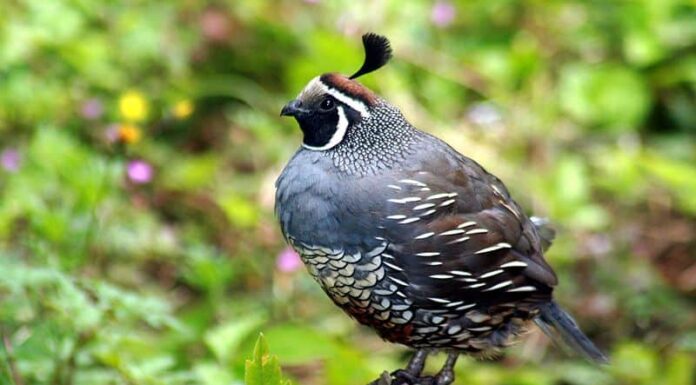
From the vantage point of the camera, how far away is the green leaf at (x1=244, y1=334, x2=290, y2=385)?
229cm

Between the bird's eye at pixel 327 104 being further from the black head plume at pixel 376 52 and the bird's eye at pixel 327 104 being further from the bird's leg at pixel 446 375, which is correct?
the bird's leg at pixel 446 375

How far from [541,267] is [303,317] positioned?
1.82m

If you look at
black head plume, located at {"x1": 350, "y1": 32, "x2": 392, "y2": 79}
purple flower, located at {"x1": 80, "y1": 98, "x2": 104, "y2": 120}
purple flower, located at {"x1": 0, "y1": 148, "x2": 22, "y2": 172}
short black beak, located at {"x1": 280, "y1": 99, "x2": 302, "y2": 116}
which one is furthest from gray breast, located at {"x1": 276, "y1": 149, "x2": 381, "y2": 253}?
purple flower, located at {"x1": 80, "y1": 98, "x2": 104, "y2": 120}

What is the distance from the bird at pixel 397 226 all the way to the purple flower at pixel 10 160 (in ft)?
6.94

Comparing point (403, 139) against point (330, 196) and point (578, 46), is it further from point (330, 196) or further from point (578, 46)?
point (578, 46)

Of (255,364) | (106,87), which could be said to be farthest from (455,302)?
(106,87)

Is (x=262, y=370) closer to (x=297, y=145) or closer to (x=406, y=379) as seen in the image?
(x=406, y=379)

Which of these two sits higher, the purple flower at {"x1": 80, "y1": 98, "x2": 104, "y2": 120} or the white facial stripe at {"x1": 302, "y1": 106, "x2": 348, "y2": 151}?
the purple flower at {"x1": 80, "y1": 98, "x2": 104, "y2": 120}

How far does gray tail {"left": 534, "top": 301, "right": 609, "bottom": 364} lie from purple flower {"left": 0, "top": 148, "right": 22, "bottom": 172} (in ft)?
7.75

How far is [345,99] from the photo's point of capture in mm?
2947

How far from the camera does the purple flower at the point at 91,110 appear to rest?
5254 mm

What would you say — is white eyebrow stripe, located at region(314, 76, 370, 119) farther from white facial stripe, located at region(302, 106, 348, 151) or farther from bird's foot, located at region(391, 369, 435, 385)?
bird's foot, located at region(391, 369, 435, 385)

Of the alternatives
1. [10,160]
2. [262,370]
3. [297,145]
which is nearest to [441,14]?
[297,145]

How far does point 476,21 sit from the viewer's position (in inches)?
250
